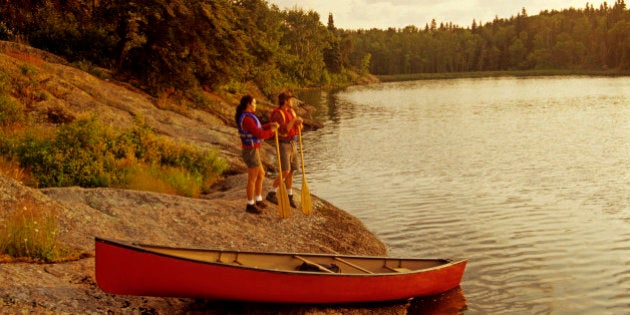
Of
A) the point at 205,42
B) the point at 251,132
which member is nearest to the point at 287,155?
the point at 251,132

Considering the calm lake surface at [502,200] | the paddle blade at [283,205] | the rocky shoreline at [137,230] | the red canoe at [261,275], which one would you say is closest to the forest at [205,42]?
the rocky shoreline at [137,230]

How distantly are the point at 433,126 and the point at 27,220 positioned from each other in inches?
1423

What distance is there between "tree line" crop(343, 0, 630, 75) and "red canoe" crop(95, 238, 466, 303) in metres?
135

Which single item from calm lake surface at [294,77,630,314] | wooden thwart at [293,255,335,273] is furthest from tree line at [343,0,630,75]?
wooden thwart at [293,255,335,273]

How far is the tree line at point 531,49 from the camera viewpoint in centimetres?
14200

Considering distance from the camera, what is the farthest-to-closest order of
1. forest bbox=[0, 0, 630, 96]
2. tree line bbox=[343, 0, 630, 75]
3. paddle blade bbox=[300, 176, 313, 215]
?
tree line bbox=[343, 0, 630, 75] < forest bbox=[0, 0, 630, 96] < paddle blade bbox=[300, 176, 313, 215]

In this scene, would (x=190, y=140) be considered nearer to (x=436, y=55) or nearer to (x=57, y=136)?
(x=57, y=136)

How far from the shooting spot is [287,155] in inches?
516

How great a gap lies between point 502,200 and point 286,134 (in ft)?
30.4

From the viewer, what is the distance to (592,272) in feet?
38.8

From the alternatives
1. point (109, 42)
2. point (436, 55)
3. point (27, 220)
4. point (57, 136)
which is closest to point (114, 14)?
point (109, 42)

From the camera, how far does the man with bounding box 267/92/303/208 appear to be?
41.3 ft

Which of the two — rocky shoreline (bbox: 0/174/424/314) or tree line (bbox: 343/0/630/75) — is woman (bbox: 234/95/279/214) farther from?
tree line (bbox: 343/0/630/75)

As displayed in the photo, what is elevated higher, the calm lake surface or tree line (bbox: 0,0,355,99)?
tree line (bbox: 0,0,355,99)
